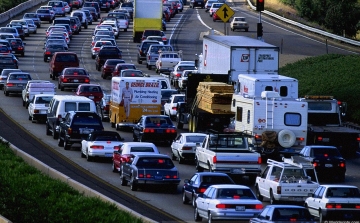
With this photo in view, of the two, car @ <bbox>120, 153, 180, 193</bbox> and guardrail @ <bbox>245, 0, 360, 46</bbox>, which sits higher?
guardrail @ <bbox>245, 0, 360, 46</bbox>

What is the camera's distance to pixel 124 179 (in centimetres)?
3525

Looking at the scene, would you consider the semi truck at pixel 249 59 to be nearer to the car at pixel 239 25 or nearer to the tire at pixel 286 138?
the tire at pixel 286 138

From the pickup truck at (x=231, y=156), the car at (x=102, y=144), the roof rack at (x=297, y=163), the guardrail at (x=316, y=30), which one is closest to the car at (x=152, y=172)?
the pickup truck at (x=231, y=156)

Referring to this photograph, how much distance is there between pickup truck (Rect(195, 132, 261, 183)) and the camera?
35.2 meters

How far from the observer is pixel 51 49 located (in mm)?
77562

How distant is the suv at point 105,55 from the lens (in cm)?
7350

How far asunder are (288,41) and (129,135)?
39082 mm

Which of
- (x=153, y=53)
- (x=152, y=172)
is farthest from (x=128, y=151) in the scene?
(x=153, y=53)

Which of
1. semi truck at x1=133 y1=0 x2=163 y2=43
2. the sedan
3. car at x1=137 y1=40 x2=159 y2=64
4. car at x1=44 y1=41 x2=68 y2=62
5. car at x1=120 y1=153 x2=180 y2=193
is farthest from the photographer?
semi truck at x1=133 y1=0 x2=163 y2=43

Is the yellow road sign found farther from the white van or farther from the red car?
the white van

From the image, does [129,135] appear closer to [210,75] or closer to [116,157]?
[210,75]

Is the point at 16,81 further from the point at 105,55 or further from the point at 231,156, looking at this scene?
the point at 231,156

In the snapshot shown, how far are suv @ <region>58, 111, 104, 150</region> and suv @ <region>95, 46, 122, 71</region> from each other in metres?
29.3

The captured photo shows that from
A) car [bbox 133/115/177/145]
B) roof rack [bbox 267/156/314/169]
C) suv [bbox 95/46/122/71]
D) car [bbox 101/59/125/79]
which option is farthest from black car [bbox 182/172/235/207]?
suv [bbox 95/46/122/71]
